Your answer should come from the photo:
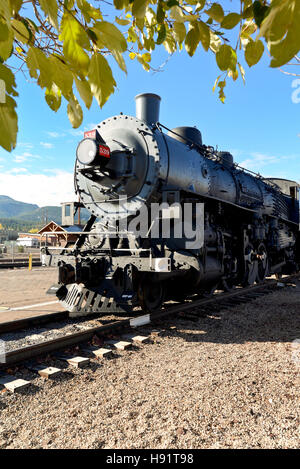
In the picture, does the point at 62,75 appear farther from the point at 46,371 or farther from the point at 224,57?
the point at 46,371

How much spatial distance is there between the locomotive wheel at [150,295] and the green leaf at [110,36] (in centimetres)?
495

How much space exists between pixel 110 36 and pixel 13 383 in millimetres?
3604

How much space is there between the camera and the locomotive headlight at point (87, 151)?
5.90 metres

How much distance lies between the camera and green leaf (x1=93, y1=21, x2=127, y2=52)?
4.59ft

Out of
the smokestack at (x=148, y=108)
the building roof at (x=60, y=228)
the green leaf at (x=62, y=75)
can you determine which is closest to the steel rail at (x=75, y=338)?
the building roof at (x=60, y=228)

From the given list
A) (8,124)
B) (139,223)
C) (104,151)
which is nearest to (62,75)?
(8,124)

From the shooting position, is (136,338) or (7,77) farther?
(136,338)

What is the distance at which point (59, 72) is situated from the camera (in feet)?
4.64

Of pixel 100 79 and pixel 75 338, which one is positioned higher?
pixel 100 79

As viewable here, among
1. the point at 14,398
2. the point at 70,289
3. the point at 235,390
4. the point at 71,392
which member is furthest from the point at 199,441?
the point at 70,289

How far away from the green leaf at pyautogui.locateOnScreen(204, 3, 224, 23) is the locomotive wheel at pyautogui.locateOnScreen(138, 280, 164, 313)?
4.82 meters

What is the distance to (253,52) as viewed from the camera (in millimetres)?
1687

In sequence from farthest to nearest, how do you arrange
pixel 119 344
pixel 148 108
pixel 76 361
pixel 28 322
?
pixel 148 108, pixel 28 322, pixel 119 344, pixel 76 361
